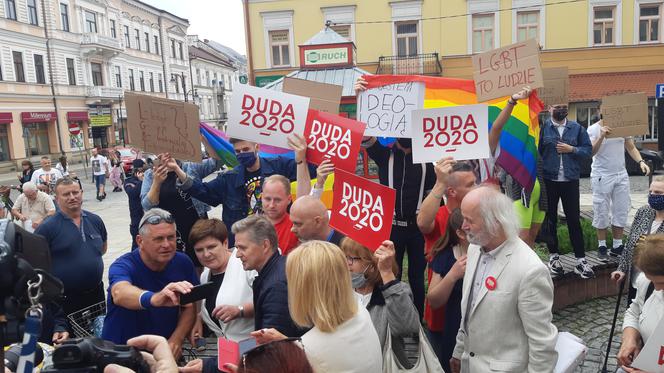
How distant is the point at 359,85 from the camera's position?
456cm

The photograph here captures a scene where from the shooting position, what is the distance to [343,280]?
2068 millimetres

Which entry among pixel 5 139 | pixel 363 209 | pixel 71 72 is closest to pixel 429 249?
pixel 363 209

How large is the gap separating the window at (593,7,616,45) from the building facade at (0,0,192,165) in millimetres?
24232

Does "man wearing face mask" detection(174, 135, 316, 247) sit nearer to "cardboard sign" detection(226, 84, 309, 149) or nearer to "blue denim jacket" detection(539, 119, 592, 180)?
"cardboard sign" detection(226, 84, 309, 149)

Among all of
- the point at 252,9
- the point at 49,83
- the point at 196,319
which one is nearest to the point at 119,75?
the point at 49,83

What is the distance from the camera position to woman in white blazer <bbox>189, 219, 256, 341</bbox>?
2725mm

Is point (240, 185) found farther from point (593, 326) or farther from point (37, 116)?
point (37, 116)

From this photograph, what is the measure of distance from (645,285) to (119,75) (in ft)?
165

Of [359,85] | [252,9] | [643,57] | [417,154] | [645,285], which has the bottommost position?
[645,285]

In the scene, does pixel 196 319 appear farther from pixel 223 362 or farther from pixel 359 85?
pixel 359 85

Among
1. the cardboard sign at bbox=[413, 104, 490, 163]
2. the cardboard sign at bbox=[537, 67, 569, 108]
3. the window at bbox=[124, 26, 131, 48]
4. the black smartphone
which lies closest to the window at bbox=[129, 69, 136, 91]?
the window at bbox=[124, 26, 131, 48]

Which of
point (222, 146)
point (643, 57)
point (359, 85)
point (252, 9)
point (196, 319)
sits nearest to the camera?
point (196, 319)

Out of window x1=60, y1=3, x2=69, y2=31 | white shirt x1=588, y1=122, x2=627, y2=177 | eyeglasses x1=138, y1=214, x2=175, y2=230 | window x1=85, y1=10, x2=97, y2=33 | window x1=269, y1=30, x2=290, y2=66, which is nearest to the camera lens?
eyeglasses x1=138, y1=214, x2=175, y2=230

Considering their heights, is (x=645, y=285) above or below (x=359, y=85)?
below
